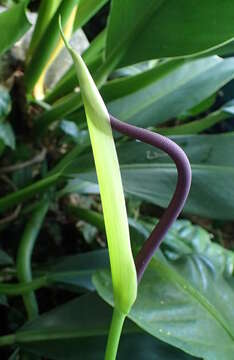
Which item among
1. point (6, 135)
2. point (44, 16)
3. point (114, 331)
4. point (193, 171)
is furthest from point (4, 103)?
point (114, 331)

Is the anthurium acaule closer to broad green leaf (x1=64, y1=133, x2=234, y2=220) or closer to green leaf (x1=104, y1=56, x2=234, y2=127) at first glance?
broad green leaf (x1=64, y1=133, x2=234, y2=220)

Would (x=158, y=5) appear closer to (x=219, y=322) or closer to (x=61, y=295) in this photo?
(x=219, y=322)

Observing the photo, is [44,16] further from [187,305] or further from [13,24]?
[187,305]

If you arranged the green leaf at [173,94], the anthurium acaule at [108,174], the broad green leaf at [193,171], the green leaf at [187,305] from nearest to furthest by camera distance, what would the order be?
the anthurium acaule at [108,174] < the green leaf at [187,305] < the broad green leaf at [193,171] < the green leaf at [173,94]

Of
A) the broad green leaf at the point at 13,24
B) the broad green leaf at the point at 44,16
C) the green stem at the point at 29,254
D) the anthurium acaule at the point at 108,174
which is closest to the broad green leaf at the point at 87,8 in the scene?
the broad green leaf at the point at 44,16

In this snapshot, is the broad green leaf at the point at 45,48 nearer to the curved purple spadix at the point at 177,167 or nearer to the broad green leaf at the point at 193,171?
the broad green leaf at the point at 193,171

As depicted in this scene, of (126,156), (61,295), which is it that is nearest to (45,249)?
(61,295)
